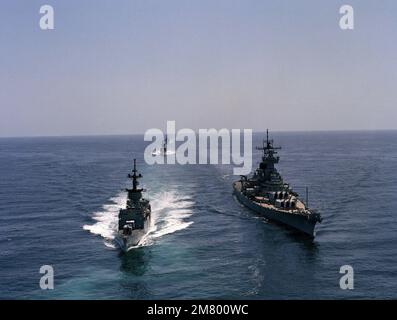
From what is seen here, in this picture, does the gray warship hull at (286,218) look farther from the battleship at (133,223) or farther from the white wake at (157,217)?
the battleship at (133,223)

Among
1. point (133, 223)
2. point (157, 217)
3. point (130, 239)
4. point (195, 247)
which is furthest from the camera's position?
point (157, 217)

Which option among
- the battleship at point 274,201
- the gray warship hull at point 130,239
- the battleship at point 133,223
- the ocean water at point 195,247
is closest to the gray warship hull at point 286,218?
the battleship at point 274,201

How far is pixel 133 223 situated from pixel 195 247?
1004 cm

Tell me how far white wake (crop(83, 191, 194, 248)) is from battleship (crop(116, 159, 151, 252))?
51.5 inches

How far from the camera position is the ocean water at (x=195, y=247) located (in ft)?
147

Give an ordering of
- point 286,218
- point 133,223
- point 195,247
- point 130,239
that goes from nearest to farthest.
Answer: point 130,239 → point 195,247 → point 133,223 → point 286,218

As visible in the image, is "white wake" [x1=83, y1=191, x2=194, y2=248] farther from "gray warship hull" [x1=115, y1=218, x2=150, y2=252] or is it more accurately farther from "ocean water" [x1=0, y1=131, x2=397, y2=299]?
"gray warship hull" [x1=115, y1=218, x2=150, y2=252]

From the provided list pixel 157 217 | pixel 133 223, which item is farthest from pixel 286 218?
pixel 133 223

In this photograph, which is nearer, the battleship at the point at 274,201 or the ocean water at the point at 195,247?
the ocean water at the point at 195,247

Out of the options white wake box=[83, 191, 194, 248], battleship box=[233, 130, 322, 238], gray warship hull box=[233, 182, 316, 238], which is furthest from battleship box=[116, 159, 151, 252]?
battleship box=[233, 130, 322, 238]

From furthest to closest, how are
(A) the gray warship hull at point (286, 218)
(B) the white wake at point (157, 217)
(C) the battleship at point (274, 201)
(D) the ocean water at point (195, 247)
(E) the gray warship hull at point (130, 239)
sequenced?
(C) the battleship at point (274, 201)
(B) the white wake at point (157, 217)
(A) the gray warship hull at point (286, 218)
(E) the gray warship hull at point (130, 239)
(D) the ocean water at point (195, 247)

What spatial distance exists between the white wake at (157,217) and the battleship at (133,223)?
1.31m

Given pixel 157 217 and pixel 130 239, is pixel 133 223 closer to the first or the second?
pixel 130 239

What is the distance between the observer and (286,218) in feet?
237
